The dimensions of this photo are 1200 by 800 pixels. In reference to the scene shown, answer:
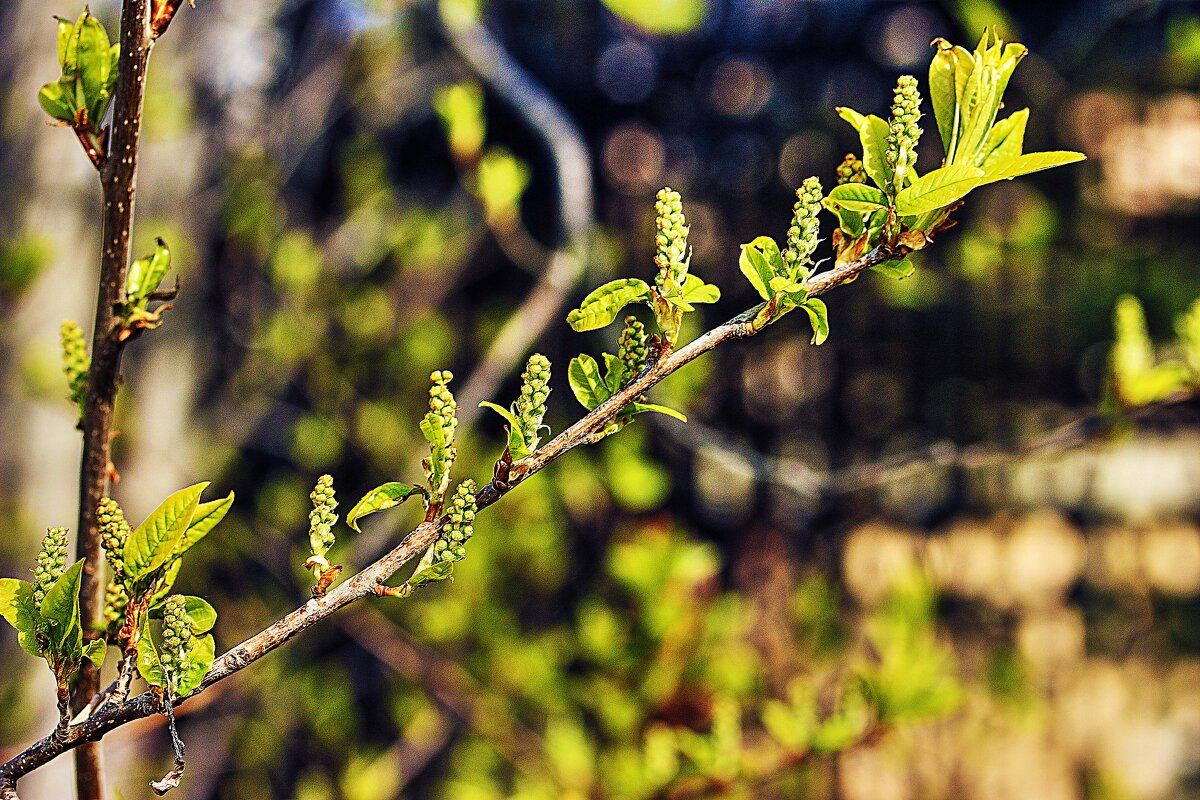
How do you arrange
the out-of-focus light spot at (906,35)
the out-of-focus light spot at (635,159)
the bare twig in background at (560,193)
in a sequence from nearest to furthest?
1. the bare twig in background at (560,193)
2. the out-of-focus light spot at (906,35)
3. the out-of-focus light spot at (635,159)

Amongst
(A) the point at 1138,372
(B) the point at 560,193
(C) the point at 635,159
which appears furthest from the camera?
(C) the point at 635,159

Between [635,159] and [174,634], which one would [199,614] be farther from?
[635,159]

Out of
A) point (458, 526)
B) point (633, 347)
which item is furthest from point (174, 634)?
point (633, 347)

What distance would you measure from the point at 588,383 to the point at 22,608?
268mm

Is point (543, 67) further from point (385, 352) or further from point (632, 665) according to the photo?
point (632, 665)

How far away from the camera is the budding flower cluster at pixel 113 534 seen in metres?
0.35

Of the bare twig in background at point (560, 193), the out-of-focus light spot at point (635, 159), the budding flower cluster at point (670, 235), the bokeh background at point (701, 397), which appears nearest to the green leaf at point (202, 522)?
the budding flower cluster at point (670, 235)

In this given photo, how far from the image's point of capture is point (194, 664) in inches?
14.6

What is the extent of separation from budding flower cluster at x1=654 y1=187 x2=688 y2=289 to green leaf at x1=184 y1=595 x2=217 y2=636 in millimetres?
249

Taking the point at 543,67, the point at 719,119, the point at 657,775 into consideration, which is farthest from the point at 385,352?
the point at 657,775

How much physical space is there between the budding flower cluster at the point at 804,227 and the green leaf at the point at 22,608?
0.37 m

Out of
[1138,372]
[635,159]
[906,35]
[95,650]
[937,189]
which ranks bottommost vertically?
[95,650]

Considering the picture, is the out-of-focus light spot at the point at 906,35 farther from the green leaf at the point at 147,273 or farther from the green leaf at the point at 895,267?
the green leaf at the point at 147,273

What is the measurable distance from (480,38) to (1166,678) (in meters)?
1.75
